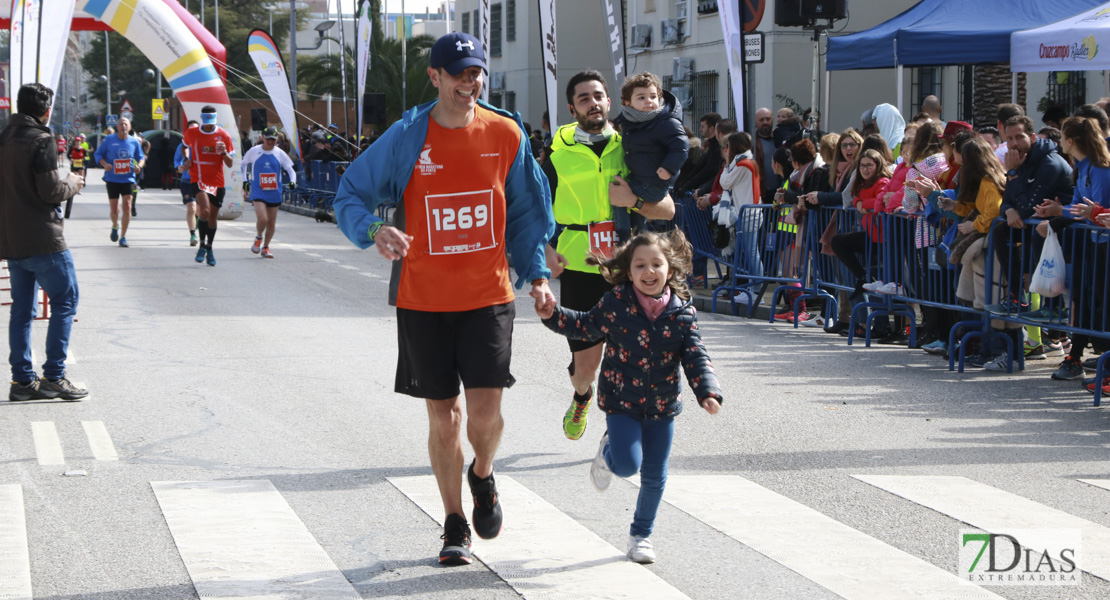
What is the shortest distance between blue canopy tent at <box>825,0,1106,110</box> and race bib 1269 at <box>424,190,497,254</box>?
12.4 metres

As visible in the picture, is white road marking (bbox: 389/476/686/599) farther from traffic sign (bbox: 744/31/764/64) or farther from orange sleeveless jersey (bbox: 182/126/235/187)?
orange sleeveless jersey (bbox: 182/126/235/187)

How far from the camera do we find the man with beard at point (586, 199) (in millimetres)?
6582

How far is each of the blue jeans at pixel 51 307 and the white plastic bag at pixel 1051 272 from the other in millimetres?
6530

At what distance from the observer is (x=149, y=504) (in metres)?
5.98

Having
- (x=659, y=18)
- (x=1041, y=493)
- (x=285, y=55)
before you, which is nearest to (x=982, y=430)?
(x=1041, y=493)

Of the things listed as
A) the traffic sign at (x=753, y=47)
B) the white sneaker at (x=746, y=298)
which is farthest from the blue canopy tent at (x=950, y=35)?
the white sneaker at (x=746, y=298)

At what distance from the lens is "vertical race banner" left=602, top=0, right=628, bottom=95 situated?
15.7m

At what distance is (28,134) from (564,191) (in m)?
4.01

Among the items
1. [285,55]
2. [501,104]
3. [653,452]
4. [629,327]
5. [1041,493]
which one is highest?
[285,55]

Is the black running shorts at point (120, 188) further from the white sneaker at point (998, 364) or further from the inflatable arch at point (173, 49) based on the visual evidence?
the white sneaker at point (998, 364)

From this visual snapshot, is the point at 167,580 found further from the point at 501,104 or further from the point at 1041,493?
the point at 501,104

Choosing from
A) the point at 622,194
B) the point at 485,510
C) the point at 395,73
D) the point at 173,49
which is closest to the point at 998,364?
the point at 622,194

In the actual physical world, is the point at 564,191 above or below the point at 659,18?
below

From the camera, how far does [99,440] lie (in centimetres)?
734
